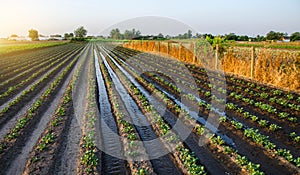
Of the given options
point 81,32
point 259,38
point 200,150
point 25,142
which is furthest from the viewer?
point 81,32

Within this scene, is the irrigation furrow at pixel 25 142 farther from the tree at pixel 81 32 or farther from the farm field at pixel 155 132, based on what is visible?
the tree at pixel 81 32

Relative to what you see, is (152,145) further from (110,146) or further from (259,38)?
(259,38)

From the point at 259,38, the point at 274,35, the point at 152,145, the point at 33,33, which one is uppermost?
the point at 33,33

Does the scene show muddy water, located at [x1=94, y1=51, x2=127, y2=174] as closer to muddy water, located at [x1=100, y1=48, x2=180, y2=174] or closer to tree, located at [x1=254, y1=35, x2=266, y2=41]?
muddy water, located at [x1=100, y1=48, x2=180, y2=174]

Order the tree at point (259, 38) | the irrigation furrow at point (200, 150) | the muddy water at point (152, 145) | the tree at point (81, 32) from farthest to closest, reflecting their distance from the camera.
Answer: the tree at point (81, 32)
the tree at point (259, 38)
the muddy water at point (152, 145)
the irrigation furrow at point (200, 150)

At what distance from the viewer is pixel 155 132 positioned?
6.78 meters

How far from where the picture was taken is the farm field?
16.6 feet

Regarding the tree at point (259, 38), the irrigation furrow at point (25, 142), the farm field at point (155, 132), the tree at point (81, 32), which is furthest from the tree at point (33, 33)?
the irrigation furrow at point (25, 142)

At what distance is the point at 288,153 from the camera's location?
201 inches

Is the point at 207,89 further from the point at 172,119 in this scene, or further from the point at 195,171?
the point at 195,171

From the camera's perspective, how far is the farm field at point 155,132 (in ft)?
16.6

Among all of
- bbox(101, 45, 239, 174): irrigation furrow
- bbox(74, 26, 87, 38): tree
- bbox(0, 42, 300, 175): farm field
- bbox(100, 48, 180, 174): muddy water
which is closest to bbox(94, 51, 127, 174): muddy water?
bbox(0, 42, 300, 175): farm field

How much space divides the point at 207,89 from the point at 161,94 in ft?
7.45

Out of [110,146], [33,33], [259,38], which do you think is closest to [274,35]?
[259,38]
